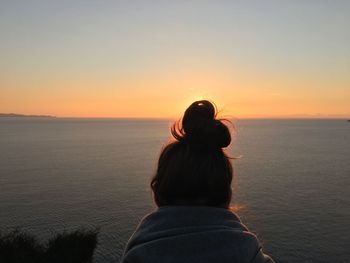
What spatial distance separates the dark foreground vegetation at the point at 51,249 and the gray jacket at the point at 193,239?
Answer: 870 inches

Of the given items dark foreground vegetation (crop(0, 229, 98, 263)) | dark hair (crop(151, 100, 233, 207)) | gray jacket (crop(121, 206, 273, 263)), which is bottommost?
dark foreground vegetation (crop(0, 229, 98, 263))

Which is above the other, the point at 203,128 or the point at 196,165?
the point at 203,128

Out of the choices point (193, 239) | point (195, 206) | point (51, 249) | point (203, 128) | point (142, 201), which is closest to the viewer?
point (193, 239)

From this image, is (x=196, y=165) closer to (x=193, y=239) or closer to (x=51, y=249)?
(x=193, y=239)

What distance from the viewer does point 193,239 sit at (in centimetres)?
202

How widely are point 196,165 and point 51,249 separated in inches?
1011

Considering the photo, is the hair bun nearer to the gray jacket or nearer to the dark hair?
the dark hair

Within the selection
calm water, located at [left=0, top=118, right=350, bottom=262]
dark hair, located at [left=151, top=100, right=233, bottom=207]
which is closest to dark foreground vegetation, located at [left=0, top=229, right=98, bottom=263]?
calm water, located at [left=0, top=118, right=350, bottom=262]

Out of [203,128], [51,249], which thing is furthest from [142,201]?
[203,128]

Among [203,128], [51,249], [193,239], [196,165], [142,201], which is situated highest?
[203,128]

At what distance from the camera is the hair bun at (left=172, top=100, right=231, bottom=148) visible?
2363 millimetres

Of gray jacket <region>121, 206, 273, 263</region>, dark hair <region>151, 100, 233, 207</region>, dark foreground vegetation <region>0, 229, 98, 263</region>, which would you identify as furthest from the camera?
dark foreground vegetation <region>0, 229, 98, 263</region>

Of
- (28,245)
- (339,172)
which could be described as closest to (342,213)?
(339,172)

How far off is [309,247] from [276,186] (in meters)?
21.0
